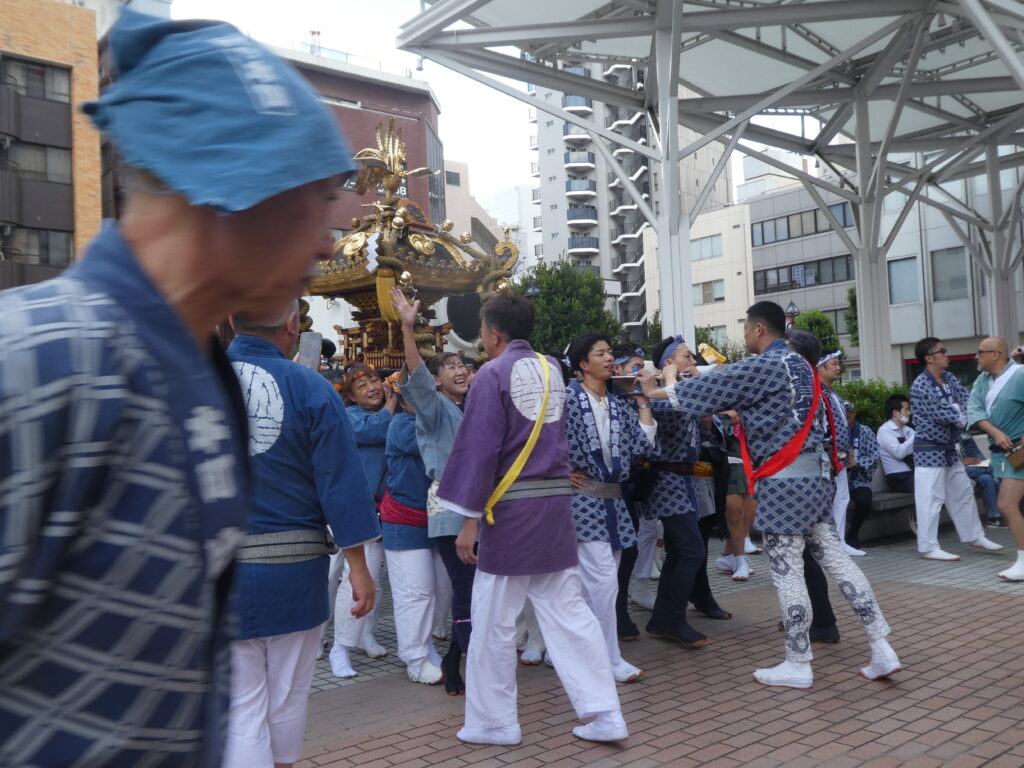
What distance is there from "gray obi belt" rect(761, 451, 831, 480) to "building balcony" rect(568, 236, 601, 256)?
61.2 metres

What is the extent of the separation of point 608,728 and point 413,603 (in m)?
1.73

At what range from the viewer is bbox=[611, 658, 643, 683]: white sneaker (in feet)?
18.2

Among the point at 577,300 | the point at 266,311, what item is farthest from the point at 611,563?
the point at 577,300

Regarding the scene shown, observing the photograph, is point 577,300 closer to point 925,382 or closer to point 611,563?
point 925,382

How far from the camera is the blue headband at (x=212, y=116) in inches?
39.4

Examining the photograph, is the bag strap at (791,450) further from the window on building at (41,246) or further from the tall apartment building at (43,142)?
the window on building at (41,246)

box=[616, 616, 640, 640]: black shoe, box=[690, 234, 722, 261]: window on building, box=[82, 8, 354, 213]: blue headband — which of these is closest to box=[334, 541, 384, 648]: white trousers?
box=[616, 616, 640, 640]: black shoe

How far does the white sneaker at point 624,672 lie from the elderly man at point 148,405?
4704mm

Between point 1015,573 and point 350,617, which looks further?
point 1015,573

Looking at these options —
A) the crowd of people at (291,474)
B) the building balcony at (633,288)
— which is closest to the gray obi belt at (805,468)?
the crowd of people at (291,474)

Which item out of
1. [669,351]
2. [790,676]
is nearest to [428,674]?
[790,676]

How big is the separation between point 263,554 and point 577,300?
128 feet

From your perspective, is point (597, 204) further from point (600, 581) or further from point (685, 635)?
point (600, 581)

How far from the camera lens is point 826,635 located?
20.7ft
